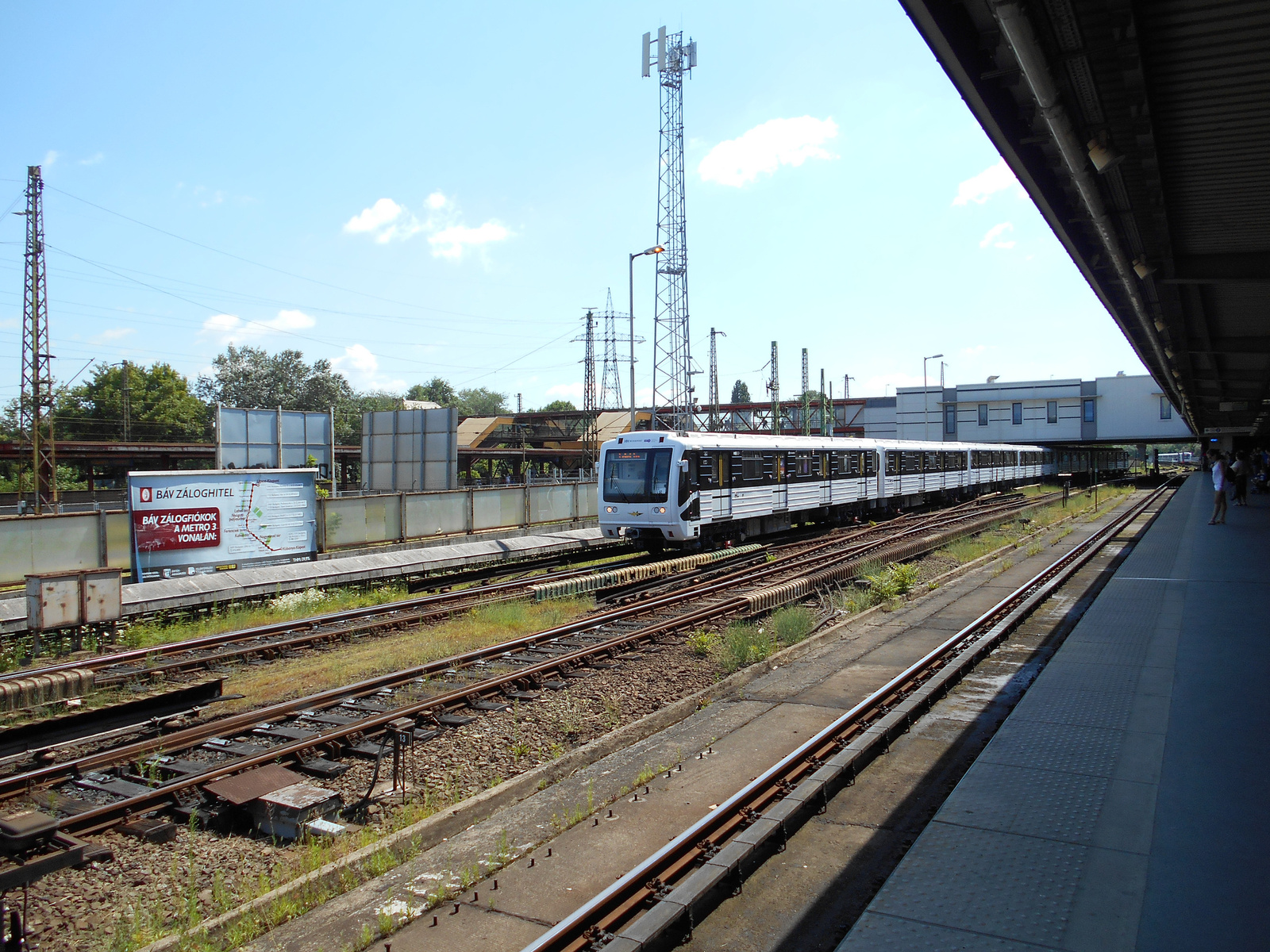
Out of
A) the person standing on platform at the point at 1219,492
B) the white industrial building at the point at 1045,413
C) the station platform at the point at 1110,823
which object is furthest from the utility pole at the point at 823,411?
the station platform at the point at 1110,823

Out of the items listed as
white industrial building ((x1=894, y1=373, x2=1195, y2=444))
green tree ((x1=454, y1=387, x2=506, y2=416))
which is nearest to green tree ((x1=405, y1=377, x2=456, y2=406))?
green tree ((x1=454, y1=387, x2=506, y2=416))

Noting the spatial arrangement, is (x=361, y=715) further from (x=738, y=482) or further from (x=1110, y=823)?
(x=738, y=482)

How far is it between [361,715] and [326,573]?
26.9ft

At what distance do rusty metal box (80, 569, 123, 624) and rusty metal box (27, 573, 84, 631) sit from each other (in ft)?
0.30

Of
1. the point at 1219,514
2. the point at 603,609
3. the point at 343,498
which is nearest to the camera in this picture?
the point at 603,609

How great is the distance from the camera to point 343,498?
17.4 meters

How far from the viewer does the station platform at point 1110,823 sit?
3.82 metres

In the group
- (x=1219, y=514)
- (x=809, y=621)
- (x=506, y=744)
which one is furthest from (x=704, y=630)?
(x=1219, y=514)

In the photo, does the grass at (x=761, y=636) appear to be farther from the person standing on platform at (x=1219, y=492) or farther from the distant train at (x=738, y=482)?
the person standing on platform at (x=1219, y=492)

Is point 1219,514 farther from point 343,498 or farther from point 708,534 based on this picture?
point 343,498

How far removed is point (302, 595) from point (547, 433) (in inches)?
1829

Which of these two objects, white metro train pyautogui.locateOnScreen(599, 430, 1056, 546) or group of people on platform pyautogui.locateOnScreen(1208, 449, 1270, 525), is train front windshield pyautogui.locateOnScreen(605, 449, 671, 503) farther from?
group of people on platform pyautogui.locateOnScreen(1208, 449, 1270, 525)

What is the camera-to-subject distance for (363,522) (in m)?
17.9

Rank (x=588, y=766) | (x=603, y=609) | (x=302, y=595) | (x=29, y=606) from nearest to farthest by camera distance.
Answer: (x=588, y=766), (x=29, y=606), (x=603, y=609), (x=302, y=595)
